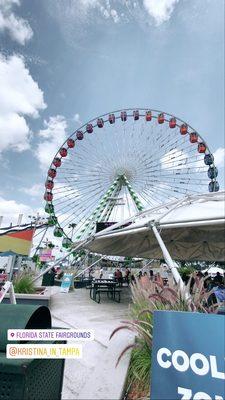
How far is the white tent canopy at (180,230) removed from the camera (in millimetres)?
8680

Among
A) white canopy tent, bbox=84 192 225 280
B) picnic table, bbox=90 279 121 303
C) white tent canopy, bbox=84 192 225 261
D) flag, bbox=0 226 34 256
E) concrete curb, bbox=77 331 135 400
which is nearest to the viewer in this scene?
concrete curb, bbox=77 331 135 400

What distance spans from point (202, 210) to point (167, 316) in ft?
24.0

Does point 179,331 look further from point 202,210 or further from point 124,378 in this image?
point 202,210

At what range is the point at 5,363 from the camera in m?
2.01

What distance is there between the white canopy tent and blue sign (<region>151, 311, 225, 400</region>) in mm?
5209

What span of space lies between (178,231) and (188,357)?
32.3 ft

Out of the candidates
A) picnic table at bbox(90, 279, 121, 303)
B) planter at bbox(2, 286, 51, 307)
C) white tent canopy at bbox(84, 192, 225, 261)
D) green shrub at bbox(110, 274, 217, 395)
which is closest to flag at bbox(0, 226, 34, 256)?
white tent canopy at bbox(84, 192, 225, 261)

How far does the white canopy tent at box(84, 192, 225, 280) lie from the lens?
8516 millimetres

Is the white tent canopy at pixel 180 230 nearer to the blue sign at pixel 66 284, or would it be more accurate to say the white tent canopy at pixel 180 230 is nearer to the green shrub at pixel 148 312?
the blue sign at pixel 66 284

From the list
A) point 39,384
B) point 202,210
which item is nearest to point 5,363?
point 39,384

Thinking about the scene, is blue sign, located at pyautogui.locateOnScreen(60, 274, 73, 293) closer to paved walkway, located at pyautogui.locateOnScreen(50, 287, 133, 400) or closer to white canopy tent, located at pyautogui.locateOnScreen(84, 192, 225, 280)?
white canopy tent, located at pyautogui.locateOnScreen(84, 192, 225, 280)

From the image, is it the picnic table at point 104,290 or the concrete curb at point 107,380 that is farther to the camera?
the picnic table at point 104,290

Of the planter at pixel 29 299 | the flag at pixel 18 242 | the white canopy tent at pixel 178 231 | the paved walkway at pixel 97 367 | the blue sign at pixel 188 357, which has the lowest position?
the paved walkway at pixel 97 367

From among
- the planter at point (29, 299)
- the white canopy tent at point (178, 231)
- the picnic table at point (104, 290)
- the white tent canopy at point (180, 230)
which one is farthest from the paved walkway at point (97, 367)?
the picnic table at point (104, 290)
